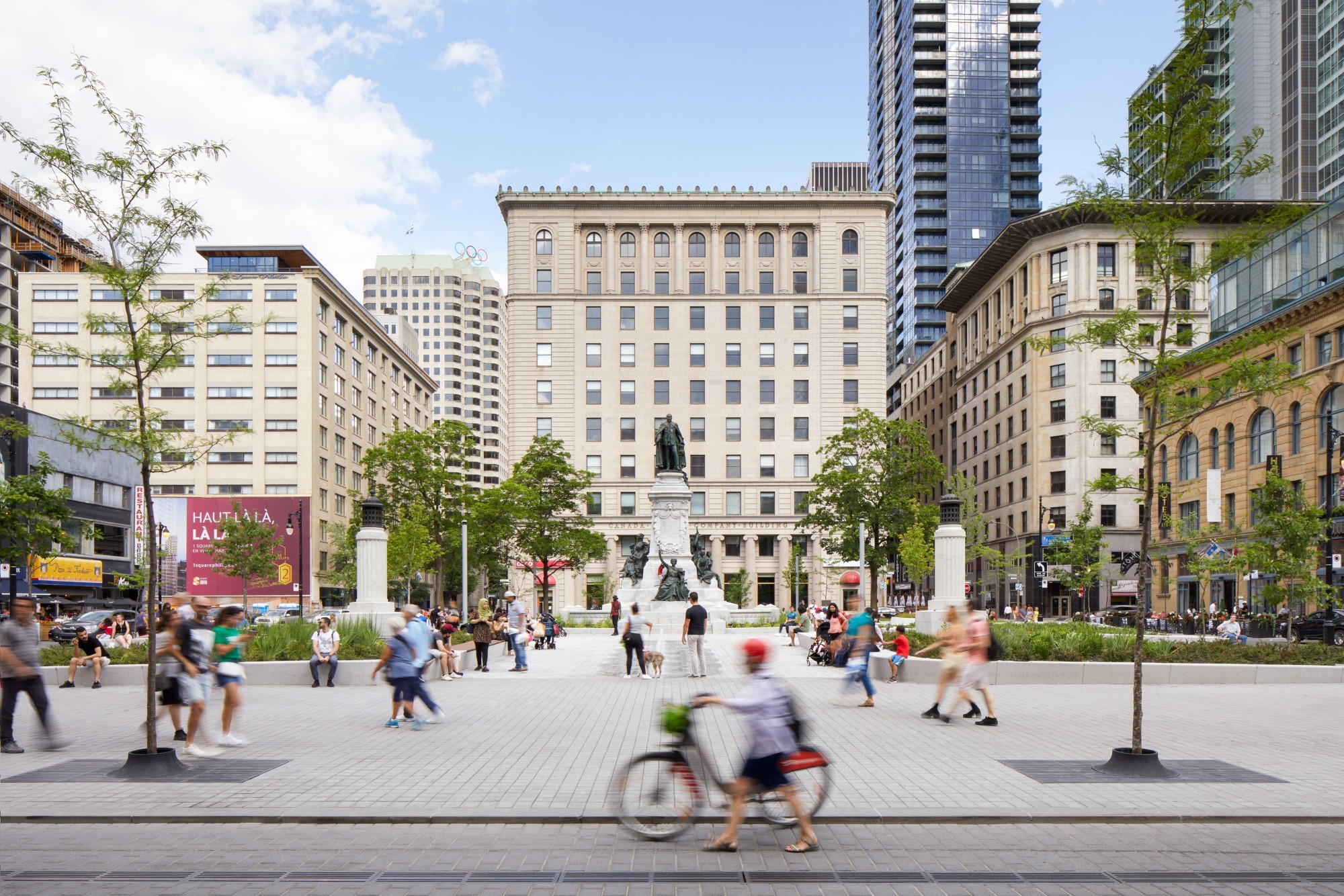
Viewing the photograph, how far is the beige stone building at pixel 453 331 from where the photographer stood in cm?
18788

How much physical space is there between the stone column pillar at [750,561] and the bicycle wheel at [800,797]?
7545 cm

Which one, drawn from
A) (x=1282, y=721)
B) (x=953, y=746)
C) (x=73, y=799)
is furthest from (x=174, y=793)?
(x=1282, y=721)

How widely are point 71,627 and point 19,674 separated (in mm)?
33327

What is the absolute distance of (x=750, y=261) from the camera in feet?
297

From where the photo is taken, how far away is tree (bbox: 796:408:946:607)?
61.2 meters

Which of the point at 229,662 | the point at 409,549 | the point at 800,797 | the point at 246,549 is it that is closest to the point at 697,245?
the point at 409,549

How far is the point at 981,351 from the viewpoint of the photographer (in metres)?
94.2

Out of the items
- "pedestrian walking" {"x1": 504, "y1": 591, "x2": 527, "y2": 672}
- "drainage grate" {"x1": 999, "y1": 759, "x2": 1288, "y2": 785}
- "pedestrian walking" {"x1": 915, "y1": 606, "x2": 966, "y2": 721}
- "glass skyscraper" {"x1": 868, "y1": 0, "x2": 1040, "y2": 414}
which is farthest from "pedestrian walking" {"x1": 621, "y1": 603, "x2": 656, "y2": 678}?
"glass skyscraper" {"x1": 868, "y1": 0, "x2": 1040, "y2": 414}

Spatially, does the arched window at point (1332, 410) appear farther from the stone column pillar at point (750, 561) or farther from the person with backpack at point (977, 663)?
the stone column pillar at point (750, 561)

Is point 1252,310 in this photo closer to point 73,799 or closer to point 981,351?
point 981,351

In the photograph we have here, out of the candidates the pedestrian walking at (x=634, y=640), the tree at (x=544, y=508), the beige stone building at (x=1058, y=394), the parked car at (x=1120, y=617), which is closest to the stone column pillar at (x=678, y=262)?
the tree at (x=544, y=508)

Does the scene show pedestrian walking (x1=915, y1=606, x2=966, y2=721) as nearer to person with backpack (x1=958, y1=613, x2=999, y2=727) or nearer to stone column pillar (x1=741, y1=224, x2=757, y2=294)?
person with backpack (x1=958, y1=613, x2=999, y2=727)

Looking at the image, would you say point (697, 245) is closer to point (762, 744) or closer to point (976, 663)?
point (976, 663)

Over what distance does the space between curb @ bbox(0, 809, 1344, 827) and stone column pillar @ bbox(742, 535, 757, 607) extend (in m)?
75.5
